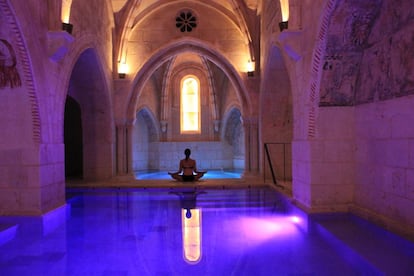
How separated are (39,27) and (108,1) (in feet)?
16.2

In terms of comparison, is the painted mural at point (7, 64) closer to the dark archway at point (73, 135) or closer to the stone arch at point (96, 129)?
the stone arch at point (96, 129)

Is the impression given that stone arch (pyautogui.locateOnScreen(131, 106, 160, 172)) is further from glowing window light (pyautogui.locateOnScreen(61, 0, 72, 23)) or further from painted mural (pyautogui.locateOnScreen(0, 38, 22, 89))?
painted mural (pyautogui.locateOnScreen(0, 38, 22, 89))

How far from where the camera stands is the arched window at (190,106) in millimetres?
15969

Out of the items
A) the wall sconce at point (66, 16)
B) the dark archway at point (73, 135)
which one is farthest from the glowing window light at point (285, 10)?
the dark archway at point (73, 135)

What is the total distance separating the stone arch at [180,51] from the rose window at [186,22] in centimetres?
37

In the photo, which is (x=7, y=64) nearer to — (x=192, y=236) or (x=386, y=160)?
(x=192, y=236)

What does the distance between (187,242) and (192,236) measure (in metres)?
0.28

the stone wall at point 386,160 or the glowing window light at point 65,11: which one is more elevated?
the glowing window light at point 65,11

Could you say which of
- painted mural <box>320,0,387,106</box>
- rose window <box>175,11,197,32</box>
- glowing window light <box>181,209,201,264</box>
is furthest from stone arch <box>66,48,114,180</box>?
painted mural <box>320,0,387,106</box>

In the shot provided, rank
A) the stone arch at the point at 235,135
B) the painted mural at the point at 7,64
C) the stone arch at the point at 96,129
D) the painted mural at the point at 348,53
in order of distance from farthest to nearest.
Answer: the stone arch at the point at 235,135, the stone arch at the point at 96,129, the painted mural at the point at 7,64, the painted mural at the point at 348,53

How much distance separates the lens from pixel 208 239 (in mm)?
4637

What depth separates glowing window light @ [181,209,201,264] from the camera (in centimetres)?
397

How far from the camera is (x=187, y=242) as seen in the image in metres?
4.50

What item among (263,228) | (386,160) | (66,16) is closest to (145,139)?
(66,16)
